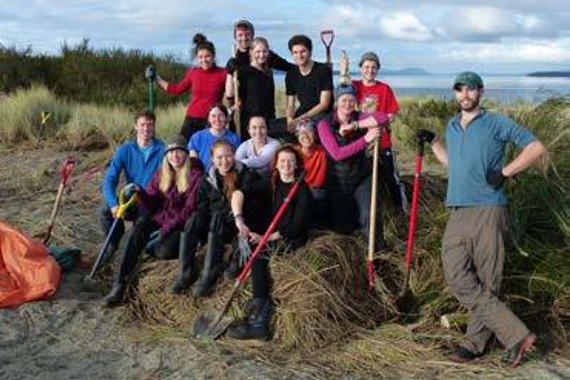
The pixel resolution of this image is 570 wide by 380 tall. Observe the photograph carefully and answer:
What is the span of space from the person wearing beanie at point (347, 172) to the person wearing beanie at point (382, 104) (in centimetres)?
26

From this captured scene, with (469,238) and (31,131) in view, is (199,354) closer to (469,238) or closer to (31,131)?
(469,238)

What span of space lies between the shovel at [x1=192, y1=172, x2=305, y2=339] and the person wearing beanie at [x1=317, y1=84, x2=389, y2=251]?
40 centimetres

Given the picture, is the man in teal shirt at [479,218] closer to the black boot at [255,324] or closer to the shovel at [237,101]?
the black boot at [255,324]

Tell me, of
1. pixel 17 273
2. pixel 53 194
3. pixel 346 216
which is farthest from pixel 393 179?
pixel 53 194

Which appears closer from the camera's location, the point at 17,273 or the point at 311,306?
the point at 311,306

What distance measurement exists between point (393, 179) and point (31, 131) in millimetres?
8018

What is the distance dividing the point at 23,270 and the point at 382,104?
3245 mm

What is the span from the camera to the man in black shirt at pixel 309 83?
693cm

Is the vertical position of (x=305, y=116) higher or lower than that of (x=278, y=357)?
higher

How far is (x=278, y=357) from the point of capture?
5.31 metres

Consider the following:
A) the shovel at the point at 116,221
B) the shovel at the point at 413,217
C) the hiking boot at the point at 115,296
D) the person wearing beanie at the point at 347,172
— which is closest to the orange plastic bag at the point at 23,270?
the shovel at the point at 116,221

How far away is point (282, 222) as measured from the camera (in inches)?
235

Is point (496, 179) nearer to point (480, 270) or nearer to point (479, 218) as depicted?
point (479, 218)

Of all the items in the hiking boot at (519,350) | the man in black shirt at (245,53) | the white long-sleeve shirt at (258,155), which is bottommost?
the hiking boot at (519,350)
